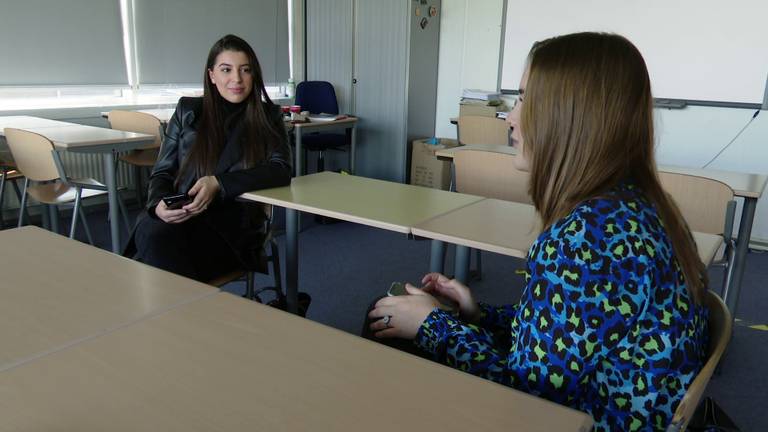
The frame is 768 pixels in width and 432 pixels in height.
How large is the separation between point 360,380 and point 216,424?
0.66ft

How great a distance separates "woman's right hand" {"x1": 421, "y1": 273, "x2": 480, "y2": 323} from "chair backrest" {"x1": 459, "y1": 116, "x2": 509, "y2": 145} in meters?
2.67

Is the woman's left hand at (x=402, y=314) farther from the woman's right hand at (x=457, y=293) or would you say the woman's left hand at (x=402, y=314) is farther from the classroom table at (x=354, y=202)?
the classroom table at (x=354, y=202)

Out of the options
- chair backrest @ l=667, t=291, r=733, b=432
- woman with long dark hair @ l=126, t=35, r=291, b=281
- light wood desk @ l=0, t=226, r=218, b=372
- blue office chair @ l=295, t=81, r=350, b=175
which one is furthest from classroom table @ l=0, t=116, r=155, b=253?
chair backrest @ l=667, t=291, r=733, b=432

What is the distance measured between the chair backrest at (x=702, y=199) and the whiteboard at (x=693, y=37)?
1.82 m

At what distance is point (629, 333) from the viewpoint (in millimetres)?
816

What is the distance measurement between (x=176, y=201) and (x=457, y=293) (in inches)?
40.7

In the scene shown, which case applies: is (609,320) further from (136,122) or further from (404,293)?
(136,122)

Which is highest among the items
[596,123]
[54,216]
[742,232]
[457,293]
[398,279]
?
[596,123]

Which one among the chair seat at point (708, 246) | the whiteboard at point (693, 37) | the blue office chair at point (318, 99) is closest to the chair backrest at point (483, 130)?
the whiteboard at point (693, 37)

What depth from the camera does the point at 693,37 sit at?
163 inches

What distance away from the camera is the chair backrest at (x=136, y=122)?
12.1 ft

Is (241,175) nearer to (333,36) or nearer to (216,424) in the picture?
(216,424)

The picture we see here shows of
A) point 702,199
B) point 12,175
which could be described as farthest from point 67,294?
point 12,175

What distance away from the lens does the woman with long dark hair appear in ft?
6.23
